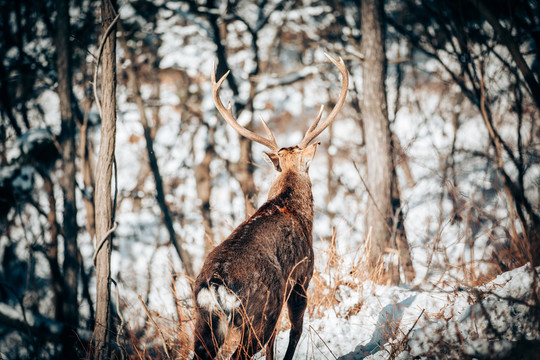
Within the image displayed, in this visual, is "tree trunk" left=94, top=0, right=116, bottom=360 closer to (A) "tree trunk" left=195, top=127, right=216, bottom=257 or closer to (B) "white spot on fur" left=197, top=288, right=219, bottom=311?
(B) "white spot on fur" left=197, top=288, right=219, bottom=311

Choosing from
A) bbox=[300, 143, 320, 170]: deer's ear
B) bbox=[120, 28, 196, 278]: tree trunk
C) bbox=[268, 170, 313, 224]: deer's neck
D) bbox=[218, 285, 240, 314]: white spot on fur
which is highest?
bbox=[120, 28, 196, 278]: tree trunk

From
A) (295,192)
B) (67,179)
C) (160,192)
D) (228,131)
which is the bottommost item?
(295,192)

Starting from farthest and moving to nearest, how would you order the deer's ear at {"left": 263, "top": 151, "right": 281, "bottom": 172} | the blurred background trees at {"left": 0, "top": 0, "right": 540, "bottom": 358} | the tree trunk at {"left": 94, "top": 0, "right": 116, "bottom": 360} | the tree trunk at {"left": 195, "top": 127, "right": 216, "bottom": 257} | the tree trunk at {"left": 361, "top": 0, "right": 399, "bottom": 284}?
1. the tree trunk at {"left": 195, "top": 127, "right": 216, "bottom": 257}
2. the blurred background trees at {"left": 0, "top": 0, "right": 540, "bottom": 358}
3. the tree trunk at {"left": 361, "top": 0, "right": 399, "bottom": 284}
4. the deer's ear at {"left": 263, "top": 151, "right": 281, "bottom": 172}
5. the tree trunk at {"left": 94, "top": 0, "right": 116, "bottom": 360}

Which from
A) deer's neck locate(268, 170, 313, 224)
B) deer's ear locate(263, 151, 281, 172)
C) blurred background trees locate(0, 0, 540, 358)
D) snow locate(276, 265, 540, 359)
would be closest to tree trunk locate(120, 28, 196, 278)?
blurred background trees locate(0, 0, 540, 358)

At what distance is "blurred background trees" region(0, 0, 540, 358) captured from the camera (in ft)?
18.3

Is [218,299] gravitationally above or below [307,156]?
below

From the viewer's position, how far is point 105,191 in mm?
3043

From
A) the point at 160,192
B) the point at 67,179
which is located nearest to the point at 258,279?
the point at 160,192

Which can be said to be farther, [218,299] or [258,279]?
[258,279]

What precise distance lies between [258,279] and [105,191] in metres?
1.58

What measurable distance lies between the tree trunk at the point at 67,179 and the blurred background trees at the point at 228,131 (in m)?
0.03

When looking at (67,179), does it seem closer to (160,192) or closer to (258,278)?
(160,192)

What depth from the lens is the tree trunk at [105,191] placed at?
2.95 metres

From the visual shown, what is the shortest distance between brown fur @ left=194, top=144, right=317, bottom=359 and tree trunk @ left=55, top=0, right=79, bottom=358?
189 inches
